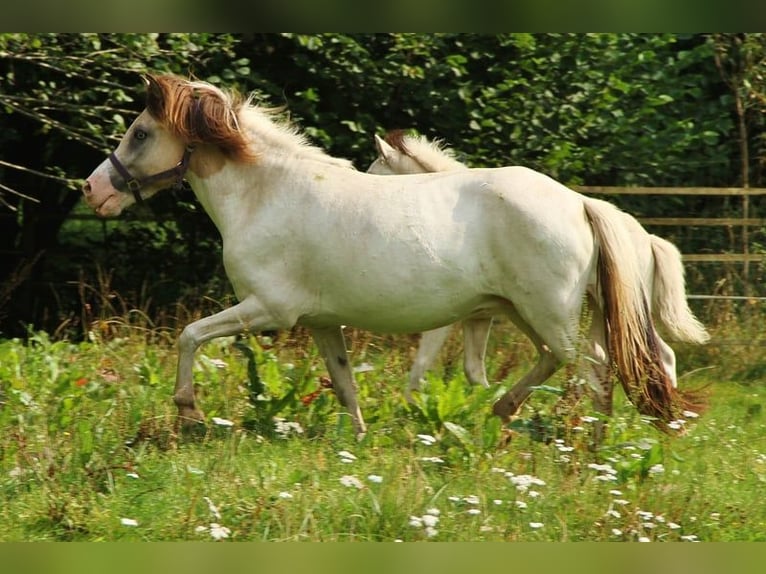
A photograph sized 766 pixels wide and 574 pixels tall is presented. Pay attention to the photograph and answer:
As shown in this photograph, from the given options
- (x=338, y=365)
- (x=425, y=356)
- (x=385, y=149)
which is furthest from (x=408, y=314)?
(x=385, y=149)

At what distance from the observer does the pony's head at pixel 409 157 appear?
24.8 feet

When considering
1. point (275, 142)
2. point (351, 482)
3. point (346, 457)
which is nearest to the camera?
point (351, 482)

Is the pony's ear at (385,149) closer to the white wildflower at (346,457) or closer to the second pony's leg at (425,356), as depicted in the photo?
the second pony's leg at (425,356)

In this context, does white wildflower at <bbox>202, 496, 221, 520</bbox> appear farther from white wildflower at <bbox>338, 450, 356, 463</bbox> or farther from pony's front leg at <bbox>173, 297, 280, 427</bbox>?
pony's front leg at <bbox>173, 297, 280, 427</bbox>

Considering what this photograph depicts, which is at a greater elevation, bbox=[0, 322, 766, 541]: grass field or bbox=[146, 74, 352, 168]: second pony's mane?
bbox=[146, 74, 352, 168]: second pony's mane

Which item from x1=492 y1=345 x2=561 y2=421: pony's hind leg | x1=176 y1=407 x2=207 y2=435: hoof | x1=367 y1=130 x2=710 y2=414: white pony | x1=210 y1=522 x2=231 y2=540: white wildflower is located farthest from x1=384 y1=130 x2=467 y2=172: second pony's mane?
x1=210 y1=522 x2=231 y2=540: white wildflower

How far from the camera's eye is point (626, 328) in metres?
5.80

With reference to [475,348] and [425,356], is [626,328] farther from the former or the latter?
[425,356]

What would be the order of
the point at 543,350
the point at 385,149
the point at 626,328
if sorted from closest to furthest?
the point at 626,328
the point at 543,350
the point at 385,149

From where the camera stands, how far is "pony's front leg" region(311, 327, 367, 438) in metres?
Answer: 6.44

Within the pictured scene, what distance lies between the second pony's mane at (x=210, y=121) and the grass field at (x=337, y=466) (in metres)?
1.22

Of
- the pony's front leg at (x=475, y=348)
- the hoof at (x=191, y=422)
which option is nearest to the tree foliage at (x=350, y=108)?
the pony's front leg at (x=475, y=348)

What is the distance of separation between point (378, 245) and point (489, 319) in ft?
5.46

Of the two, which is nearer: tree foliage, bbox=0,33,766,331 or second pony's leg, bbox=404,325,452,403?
second pony's leg, bbox=404,325,452,403
